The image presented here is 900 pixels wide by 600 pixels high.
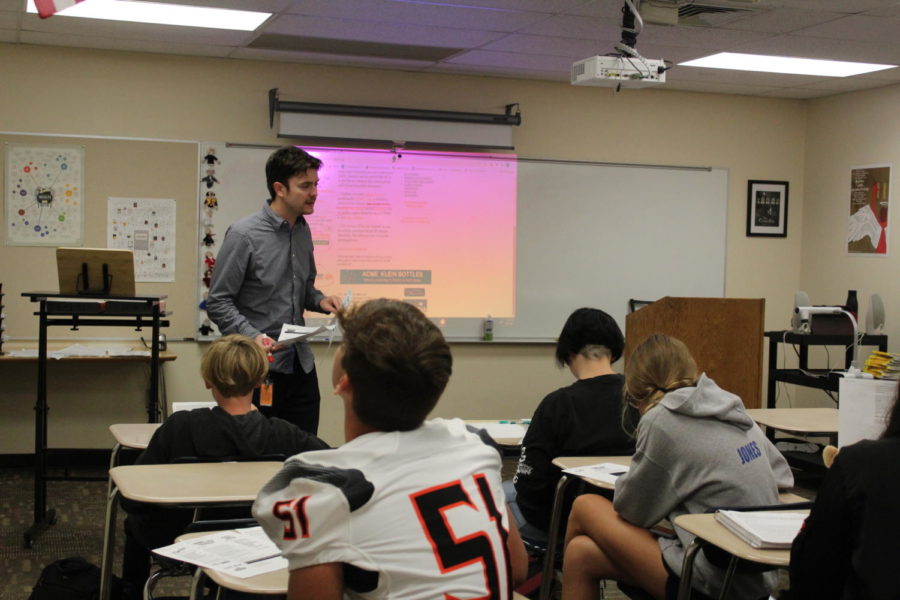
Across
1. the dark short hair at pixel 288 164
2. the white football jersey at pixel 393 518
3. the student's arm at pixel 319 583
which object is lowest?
the student's arm at pixel 319 583

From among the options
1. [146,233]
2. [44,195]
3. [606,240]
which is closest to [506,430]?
[146,233]

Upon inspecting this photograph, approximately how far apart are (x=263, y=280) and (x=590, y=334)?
124 centimetres

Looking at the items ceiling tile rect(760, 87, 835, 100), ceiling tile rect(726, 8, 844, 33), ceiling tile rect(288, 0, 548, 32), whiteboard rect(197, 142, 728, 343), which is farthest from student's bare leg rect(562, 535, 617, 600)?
ceiling tile rect(760, 87, 835, 100)

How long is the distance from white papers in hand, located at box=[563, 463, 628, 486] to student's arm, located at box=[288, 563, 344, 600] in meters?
1.50

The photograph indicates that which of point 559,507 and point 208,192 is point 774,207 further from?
point 559,507

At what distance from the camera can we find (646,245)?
6.96 m

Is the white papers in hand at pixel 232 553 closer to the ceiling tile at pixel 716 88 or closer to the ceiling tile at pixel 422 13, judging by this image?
the ceiling tile at pixel 422 13

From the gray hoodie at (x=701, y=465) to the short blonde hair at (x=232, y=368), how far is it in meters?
1.14

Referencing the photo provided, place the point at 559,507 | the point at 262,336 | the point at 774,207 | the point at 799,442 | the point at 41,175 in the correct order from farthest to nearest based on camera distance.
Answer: the point at 774,207
the point at 799,442
the point at 41,175
the point at 262,336
the point at 559,507

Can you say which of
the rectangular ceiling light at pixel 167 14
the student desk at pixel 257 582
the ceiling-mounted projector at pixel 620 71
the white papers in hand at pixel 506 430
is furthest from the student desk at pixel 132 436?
the rectangular ceiling light at pixel 167 14

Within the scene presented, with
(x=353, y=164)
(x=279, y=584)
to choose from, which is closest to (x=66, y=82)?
(x=353, y=164)

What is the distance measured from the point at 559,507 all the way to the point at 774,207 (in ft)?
16.4

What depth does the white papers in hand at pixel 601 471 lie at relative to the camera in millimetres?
2760

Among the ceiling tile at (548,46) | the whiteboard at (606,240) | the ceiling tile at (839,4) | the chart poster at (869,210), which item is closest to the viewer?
the ceiling tile at (839,4)
